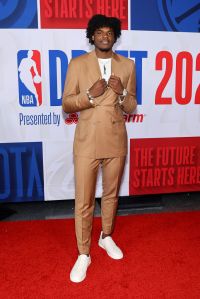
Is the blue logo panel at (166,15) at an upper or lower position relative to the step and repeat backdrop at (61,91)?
upper

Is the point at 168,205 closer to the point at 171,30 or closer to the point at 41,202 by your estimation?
the point at 41,202

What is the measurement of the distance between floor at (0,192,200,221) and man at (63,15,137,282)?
1.01 m

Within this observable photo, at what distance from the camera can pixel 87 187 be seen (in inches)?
81.0

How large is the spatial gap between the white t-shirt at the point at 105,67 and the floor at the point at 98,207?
1.45 metres

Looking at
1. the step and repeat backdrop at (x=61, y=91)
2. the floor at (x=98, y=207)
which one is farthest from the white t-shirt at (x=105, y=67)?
the floor at (x=98, y=207)

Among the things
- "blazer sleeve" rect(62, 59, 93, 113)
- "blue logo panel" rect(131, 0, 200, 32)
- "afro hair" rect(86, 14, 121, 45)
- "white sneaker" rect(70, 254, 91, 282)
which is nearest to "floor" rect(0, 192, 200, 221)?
"white sneaker" rect(70, 254, 91, 282)

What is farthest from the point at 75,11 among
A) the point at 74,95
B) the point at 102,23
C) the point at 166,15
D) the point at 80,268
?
the point at 80,268

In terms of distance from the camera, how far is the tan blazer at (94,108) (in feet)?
6.60

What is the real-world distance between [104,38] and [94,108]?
0.39 metres

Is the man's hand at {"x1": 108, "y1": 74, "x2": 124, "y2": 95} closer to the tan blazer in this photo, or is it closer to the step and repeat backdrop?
the tan blazer

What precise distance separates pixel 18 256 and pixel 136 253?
2.57 ft

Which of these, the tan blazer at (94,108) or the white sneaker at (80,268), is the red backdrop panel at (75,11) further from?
the white sneaker at (80,268)

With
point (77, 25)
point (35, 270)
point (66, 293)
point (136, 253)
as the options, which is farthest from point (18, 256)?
point (77, 25)

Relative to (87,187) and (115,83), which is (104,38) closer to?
(115,83)
